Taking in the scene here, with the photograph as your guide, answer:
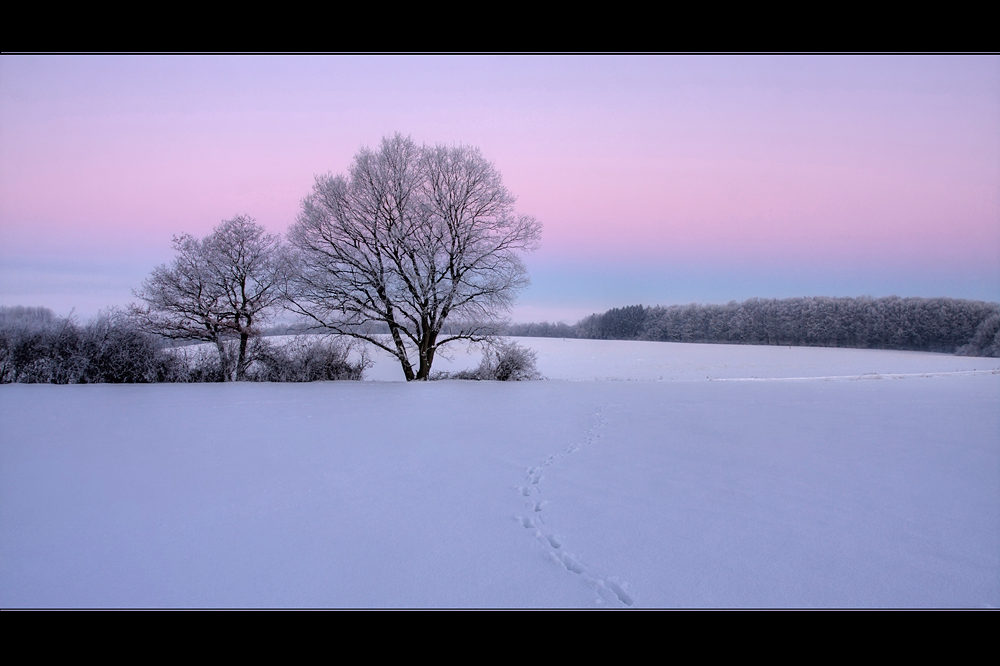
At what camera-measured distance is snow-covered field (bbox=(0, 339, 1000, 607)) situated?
7.85 feet

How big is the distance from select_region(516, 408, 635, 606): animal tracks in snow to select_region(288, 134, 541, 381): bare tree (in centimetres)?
1083

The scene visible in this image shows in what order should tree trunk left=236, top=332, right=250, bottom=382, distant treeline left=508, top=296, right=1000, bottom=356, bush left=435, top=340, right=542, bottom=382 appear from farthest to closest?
distant treeline left=508, top=296, right=1000, bottom=356 → bush left=435, top=340, right=542, bottom=382 → tree trunk left=236, top=332, right=250, bottom=382

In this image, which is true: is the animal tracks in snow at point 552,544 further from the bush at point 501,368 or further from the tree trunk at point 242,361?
the tree trunk at point 242,361

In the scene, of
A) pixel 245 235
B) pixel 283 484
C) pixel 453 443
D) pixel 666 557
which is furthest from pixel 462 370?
pixel 666 557

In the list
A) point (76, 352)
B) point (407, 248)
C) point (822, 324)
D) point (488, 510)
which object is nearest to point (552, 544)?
point (488, 510)

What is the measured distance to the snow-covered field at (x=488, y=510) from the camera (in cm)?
239

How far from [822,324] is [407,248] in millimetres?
44628

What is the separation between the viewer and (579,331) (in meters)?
52.2

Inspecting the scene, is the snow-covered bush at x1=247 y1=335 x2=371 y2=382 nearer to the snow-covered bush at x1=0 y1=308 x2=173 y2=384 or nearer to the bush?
the snow-covered bush at x1=0 y1=308 x2=173 y2=384

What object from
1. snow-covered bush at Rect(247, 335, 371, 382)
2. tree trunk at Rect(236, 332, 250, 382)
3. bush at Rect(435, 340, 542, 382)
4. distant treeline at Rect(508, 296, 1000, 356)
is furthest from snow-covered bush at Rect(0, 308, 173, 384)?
distant treeline at Rect(508, 296, 1000, 356)

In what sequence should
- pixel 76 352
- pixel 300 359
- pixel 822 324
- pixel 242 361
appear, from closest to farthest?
pixel 76 352, pixel 242 361, pixel 300 359, pixel 822 324

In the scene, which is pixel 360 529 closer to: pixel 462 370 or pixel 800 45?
pixel 800 45

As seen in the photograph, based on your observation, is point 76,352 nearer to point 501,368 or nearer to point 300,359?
point 300,359

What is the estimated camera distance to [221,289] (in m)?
13.8
